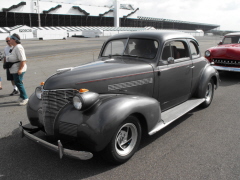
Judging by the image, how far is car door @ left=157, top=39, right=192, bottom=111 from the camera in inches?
168

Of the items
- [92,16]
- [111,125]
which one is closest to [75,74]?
[111,125]

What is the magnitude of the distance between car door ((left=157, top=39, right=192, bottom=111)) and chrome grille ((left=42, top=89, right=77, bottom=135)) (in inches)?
67.6

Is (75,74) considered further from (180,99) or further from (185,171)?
(180,99)

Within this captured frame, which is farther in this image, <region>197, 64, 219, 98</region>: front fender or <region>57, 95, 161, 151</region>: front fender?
<region>197, 64, 219, 98</region>: front fender

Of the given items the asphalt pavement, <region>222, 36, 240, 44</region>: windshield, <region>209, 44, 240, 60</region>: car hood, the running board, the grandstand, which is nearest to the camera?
the asphalt pavement

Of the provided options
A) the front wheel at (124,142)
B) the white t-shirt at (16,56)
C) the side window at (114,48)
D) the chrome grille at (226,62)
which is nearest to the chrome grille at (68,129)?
the front wheel at (124,142)

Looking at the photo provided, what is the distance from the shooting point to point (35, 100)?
12.7ft

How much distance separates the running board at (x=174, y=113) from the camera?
370 cm

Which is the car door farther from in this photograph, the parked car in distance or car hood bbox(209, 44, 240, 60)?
car hood bbox(209, 44, 240, 60)

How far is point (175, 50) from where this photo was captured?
4715 mm

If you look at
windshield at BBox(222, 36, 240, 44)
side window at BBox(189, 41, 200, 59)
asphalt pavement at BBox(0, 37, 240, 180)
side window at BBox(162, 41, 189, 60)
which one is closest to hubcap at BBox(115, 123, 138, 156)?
asphalt pavement at BBox(0, 37, 240, 180)

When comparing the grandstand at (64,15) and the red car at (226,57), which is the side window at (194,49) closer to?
the red car at (226,57)

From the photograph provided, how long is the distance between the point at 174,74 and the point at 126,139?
1748mm

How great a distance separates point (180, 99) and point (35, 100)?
110 inches
